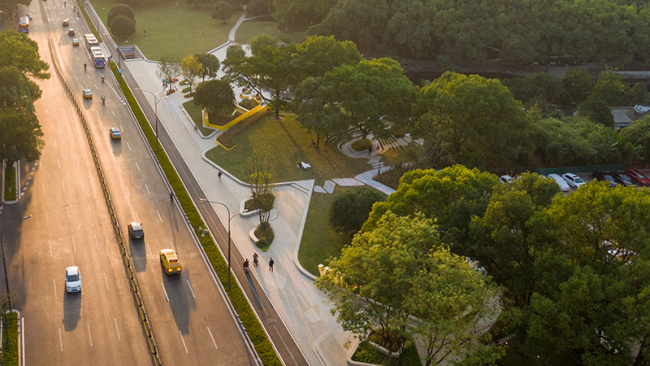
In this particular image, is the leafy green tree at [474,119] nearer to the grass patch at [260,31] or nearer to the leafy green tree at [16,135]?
the leafy green tree at [16,135]

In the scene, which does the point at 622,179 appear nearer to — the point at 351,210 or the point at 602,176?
the point at 602,176

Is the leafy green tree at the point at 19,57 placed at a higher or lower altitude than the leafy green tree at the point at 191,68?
higher

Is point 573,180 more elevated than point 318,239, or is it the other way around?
point 318,239

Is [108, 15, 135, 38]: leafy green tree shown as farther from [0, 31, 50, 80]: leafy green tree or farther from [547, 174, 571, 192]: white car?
[547, 174, 571, 192]: white car

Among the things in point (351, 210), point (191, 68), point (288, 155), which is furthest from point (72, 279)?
point (191, 68)

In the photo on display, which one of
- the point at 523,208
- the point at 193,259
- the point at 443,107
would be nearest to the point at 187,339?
the point at 193,259

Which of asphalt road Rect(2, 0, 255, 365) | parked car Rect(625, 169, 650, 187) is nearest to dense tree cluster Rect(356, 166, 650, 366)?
asphalt road Rect(2, 0, 255, 365)

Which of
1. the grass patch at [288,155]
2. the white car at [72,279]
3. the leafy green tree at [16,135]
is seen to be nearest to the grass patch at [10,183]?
the leafy green tree at [16,135]
